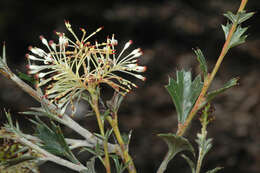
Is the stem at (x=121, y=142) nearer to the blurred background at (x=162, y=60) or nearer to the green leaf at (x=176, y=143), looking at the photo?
the green leaf at (x=176, y=143)

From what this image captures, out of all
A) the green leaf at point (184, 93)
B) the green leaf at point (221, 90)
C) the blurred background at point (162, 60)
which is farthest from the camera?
the blurred background at point (162, 60)

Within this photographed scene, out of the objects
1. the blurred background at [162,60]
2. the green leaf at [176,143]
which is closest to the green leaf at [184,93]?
the green leaf at [176,143]

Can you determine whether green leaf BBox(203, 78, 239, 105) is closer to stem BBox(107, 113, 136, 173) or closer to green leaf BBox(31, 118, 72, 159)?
stem BBox(107, 113, 136, 173)

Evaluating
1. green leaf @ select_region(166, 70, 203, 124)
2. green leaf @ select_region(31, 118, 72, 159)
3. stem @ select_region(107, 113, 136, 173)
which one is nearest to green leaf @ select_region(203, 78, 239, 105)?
green leaf @ select_region(166, 70, 203, 124)

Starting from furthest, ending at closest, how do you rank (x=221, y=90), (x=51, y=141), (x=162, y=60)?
(x=162, y=60) → (x=51, y=141) → (x=221, y=90)

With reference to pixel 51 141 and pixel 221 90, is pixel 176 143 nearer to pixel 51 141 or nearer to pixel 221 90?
pixel 221 90

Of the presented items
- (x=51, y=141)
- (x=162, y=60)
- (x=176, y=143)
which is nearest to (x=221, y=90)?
(x=176, y=143)
